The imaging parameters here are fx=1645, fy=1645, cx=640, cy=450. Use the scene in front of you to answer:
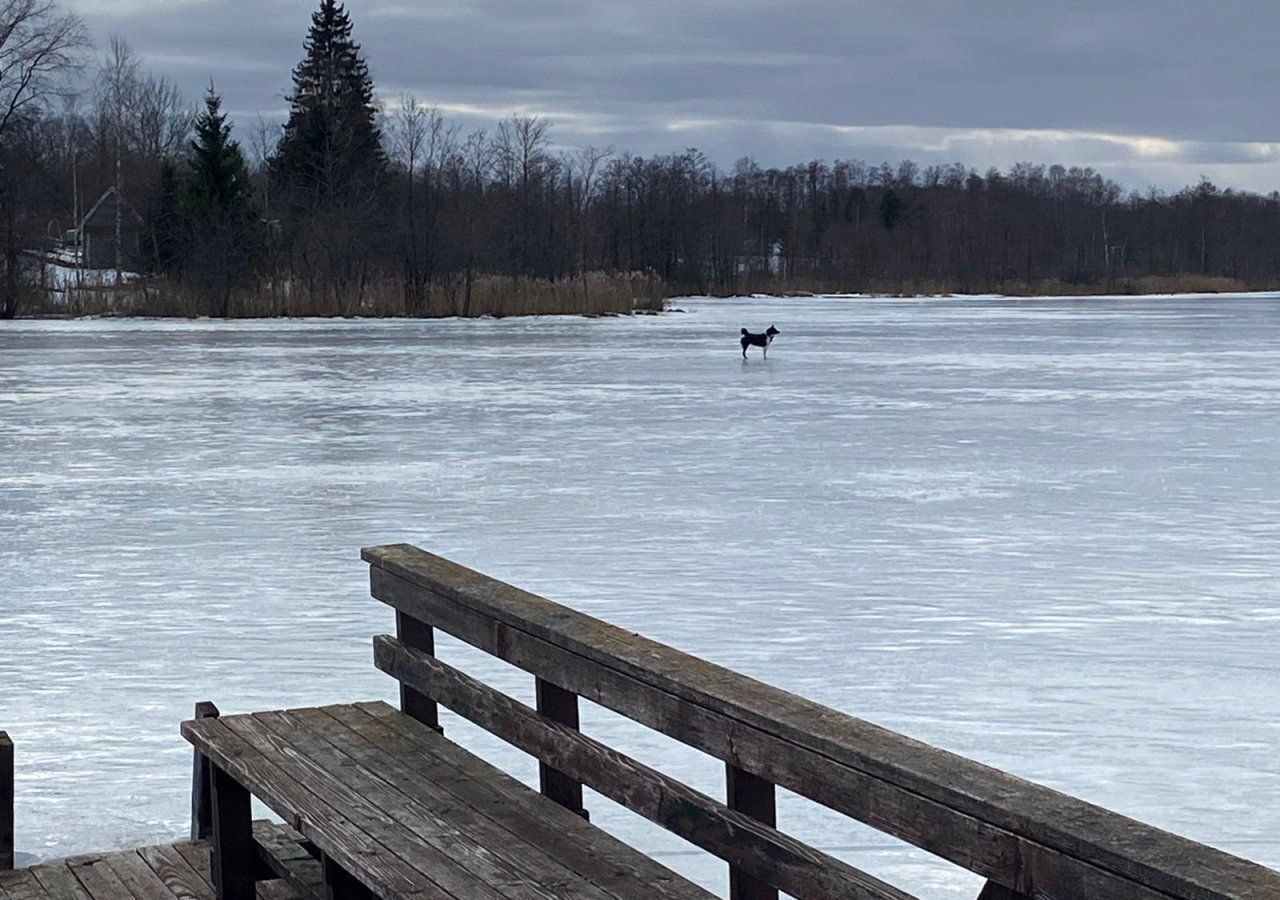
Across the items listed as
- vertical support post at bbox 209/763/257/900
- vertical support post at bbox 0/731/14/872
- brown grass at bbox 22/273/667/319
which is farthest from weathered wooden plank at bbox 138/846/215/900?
brown grass at bbox 22/273/667/319

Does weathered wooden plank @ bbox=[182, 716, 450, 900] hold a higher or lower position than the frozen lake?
higher

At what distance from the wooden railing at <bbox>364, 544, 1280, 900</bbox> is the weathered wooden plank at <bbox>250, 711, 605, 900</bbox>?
0.16 meters

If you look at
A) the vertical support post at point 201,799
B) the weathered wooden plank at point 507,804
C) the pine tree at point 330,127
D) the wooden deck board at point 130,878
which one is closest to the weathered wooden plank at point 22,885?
the wooden deck board at point 130,878

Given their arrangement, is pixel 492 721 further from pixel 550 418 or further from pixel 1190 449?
pixel 550 418

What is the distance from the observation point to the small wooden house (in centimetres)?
6826

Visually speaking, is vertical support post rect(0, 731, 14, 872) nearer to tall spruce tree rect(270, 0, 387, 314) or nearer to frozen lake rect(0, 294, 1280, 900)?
frozen lake rect(0, 294, 1280, 900)

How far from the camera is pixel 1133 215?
11481 centimetres

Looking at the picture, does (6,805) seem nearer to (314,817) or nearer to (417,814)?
(314,817)

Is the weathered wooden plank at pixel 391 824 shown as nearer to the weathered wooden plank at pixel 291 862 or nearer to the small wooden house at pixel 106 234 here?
the weathered wooden plank at pixel 291 862

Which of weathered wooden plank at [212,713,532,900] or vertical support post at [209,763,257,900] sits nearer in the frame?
weathered wooden plank at [212,713,532,900]

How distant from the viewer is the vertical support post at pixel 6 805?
3434 millimetres

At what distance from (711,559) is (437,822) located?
4.93 metres

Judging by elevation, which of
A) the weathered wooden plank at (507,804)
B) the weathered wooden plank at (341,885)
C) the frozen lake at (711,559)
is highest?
the weathered wooden plank at (507,804)

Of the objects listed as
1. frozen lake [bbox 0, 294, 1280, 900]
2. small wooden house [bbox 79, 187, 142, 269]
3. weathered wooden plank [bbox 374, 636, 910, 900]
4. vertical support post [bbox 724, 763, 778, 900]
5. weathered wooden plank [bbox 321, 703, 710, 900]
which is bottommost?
frozen lake [bbox 0, 294, 1280, 900]
